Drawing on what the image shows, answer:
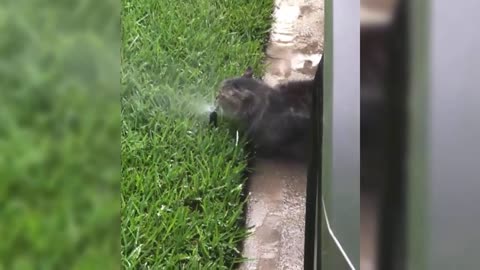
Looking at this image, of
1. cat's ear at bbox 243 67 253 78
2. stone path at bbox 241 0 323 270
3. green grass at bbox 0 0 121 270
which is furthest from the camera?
cat's ear at bbox 243 67 253 78

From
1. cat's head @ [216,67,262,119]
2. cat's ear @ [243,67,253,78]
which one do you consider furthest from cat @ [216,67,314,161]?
cat's ear @ [243,67,253,78]

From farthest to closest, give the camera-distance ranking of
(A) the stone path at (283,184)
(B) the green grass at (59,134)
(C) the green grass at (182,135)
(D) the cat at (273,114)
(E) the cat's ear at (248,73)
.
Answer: (E) the cat's ear at (248,73), (D) the cat at (273,114), (A) the stone path at (283,184), (C) the green grass at (182,135), (B) the green grass at (59,134)

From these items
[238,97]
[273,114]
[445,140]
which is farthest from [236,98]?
[445,140]

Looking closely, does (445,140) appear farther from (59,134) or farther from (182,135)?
(182,135)

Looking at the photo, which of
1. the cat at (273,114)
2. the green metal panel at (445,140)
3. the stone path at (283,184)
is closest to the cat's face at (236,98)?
the cat at (273,114)

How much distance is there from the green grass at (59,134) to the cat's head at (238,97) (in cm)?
221

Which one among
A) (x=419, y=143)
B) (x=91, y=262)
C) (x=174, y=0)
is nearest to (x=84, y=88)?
(x=91, y=262)

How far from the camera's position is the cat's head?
2887mm

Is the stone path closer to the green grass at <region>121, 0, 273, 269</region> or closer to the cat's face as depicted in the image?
the green grass at <region>121, 0, 273, 269</region>

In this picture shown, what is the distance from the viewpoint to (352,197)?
137 centimetres

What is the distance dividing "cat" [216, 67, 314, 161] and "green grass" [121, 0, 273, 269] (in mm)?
100

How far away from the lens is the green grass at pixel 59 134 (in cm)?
60

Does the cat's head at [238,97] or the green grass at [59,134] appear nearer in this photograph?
→ the green grass at [59,134]

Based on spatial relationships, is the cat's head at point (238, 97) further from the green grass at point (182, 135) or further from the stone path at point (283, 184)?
the stone path at point (283, 184)
